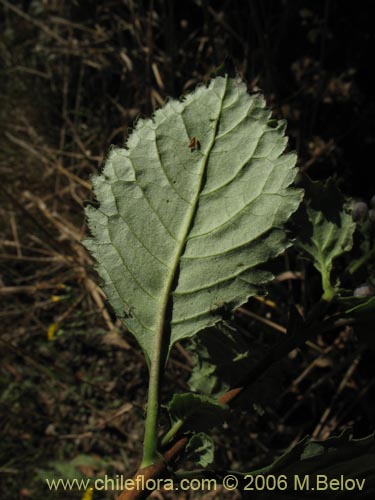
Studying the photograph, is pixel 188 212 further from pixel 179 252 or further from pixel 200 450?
pixel 200 450

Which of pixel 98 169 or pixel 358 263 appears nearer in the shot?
pixel 358 263

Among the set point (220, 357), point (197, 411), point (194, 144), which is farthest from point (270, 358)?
point (194, 144)

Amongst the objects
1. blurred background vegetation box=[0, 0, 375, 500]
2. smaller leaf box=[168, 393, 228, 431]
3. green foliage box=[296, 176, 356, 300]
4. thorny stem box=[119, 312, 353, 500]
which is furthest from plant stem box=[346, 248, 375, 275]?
blurred background vegetation box=[0, 0, 375, 500]

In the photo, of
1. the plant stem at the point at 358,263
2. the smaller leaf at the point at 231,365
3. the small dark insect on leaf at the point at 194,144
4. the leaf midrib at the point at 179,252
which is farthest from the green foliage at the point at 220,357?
the small dark insect on leaf at the point at 194,144

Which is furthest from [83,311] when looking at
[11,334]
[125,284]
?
[125,284]

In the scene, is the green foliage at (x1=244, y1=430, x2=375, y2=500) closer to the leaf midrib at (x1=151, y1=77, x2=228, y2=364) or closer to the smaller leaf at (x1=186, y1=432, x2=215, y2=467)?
the smaller leaf at (x1=186, y1=432, x2=215, y2=467)

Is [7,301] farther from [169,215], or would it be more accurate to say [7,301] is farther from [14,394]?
[169,215]

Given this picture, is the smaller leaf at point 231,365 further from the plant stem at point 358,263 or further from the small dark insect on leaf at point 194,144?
the small dark insect on leaf at point 194,144
